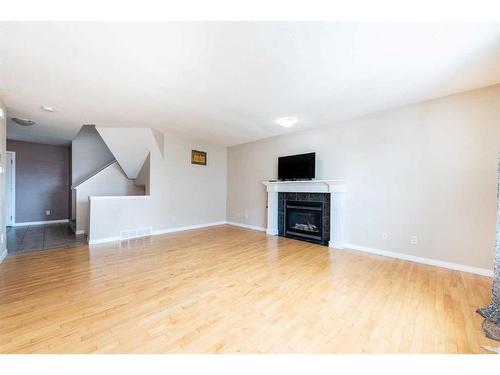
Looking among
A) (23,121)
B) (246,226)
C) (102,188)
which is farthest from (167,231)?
(23,121)

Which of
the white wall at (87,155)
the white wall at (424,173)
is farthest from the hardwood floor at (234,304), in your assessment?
the white wall at (87,155)

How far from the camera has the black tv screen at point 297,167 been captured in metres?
4.30

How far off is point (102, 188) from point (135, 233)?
1.99 m

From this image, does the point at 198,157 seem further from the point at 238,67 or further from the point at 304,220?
the point at 238,67

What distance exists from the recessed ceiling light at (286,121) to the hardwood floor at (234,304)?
238cm

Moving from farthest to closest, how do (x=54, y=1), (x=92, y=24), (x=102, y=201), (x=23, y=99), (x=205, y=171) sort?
(x=205, y=171)
(x=102, y=201)
(x=23, y=99)
(x=92, y=24)
(x=54, y=1)

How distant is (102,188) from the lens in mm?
5598

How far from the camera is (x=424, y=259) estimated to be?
3090mm

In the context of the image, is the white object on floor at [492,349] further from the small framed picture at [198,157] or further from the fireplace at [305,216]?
the small framed picture at [198,157]

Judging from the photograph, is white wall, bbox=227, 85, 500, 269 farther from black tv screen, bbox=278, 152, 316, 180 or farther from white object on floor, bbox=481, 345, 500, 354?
white object on floor, bbox=481, 345, 500, 354

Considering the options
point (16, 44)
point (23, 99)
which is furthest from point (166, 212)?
point (16, 44)

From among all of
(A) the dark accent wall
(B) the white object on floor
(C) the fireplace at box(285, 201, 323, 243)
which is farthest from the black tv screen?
(A) the dark accent wall
